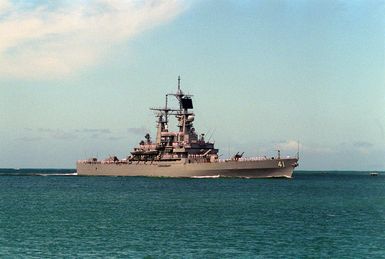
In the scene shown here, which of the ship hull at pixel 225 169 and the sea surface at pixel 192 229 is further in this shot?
the ship hull at pixel 225 169

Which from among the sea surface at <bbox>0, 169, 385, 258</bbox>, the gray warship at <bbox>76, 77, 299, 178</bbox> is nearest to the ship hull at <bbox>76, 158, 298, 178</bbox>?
the gray warship at <bbox>76, 77, 299, 178</bbox>

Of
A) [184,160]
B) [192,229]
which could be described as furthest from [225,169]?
Answer: [192,229]

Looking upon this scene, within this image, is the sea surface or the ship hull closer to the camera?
the sea surface

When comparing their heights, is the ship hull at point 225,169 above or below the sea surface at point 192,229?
above

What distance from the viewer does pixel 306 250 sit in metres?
33.7

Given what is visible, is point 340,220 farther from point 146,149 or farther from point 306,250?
point 146,149

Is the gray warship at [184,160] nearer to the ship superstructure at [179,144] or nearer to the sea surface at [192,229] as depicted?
the ship superstructure at [179,144]

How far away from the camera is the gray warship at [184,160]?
107812 mm

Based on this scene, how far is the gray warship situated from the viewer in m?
108

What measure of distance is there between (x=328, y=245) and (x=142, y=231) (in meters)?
12.3

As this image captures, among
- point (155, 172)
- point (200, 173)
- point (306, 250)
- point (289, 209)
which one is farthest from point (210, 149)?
point (306, 250)

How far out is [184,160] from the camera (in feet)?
372

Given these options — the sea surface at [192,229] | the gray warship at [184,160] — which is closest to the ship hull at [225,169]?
the gray warship at [184,160]

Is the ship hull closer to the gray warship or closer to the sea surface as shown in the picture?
the gray warship
